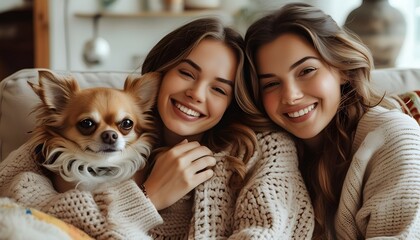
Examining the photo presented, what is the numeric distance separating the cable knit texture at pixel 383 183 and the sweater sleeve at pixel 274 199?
0.10 meters

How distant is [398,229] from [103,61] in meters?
3.08

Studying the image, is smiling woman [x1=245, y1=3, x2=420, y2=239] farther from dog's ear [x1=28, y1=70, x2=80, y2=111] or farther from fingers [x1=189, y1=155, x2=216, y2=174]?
dog's ear [x1=28, y1=70, x2=80, y2=111]

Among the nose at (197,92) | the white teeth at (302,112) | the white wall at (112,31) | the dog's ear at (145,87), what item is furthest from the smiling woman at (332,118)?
the white wall at (112,31)

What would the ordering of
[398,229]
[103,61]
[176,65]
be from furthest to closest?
[103,61]
[176,65]
[398,229]

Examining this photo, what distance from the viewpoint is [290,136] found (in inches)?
61.9

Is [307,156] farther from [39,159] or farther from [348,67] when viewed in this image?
[39,159]

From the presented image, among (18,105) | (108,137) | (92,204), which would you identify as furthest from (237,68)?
(18,105)

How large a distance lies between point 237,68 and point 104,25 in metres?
2.80

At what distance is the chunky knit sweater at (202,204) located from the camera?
1314mm

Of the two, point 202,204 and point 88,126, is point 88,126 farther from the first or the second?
point 202,204

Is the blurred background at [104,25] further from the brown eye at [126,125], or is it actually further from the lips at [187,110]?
the brown eye at [126,125]

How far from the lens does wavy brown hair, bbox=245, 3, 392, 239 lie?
4.90 ft

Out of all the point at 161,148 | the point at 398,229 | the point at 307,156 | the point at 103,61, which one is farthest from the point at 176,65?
the point at 103,61

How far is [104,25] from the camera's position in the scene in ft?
13.6
